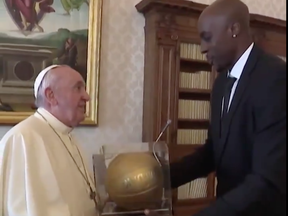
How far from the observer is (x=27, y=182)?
196cm

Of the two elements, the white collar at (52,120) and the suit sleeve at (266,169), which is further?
the white collar at (52,120)

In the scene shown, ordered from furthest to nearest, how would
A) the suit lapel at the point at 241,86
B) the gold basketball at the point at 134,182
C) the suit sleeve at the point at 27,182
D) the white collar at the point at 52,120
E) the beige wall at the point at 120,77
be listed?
the beige wall at the point at 120,77
the white collar at the point at 52,120
the suit sleeve at the point at 27,182
the gold basketball at the point at 134,182
the suit lapel at the point at 241,86

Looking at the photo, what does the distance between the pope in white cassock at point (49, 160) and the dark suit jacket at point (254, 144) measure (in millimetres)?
736

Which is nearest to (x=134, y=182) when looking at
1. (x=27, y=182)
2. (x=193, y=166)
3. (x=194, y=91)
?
(x=193, y=166)

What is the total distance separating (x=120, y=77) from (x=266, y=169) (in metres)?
2.16

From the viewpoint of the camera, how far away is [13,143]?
2.03 meters

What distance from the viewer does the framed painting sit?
307 cm

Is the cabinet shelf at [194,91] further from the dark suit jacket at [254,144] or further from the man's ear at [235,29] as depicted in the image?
the man's ear at [235,29]

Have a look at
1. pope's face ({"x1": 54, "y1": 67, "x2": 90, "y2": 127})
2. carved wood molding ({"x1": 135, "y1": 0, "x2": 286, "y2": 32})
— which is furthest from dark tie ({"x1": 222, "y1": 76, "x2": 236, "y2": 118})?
carved wood molding ({"x1": 135, "y1": 0, "x2": 286, "y2": 32})

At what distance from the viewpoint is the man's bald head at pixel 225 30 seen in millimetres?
1720

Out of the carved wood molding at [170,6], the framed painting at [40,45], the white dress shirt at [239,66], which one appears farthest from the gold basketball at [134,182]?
the carved wood molding at [170,6]

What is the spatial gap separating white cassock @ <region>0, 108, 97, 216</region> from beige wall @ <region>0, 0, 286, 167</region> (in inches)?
47.2

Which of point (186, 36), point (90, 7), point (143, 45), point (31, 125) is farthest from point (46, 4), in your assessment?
point (31, 125)

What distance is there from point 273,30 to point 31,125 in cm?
263
